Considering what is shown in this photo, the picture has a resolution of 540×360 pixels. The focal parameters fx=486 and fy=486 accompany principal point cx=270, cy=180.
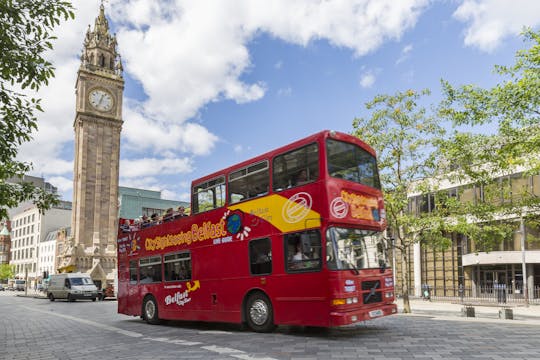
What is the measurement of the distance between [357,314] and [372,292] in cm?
94

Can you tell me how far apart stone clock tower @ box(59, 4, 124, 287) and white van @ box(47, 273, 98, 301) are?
76.7 feet

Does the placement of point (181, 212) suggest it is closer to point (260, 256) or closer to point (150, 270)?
point (150, 270)

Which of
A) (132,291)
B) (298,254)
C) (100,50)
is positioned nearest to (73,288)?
(132,291)

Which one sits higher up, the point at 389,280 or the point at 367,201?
the point at 367,201

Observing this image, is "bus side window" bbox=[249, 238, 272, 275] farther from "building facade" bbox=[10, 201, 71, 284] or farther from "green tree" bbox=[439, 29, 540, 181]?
"building facade" bbox=[10, 201, 71, 284]

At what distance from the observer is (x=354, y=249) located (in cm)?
1168

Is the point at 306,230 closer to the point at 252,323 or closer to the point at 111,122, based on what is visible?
the point at 252,323

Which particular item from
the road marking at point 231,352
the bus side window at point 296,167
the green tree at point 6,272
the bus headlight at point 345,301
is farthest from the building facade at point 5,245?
the bus headlight at point 345,301

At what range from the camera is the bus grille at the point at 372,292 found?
11.7 m

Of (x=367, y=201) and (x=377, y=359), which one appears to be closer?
(x=377, y=359)

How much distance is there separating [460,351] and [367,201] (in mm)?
4450

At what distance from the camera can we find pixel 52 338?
13.1 m

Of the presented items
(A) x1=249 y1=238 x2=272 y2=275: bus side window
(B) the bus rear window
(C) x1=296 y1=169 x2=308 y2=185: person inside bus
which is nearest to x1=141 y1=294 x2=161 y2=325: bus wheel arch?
(B) the bus rear window

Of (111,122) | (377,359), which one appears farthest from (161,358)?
(111,122)
